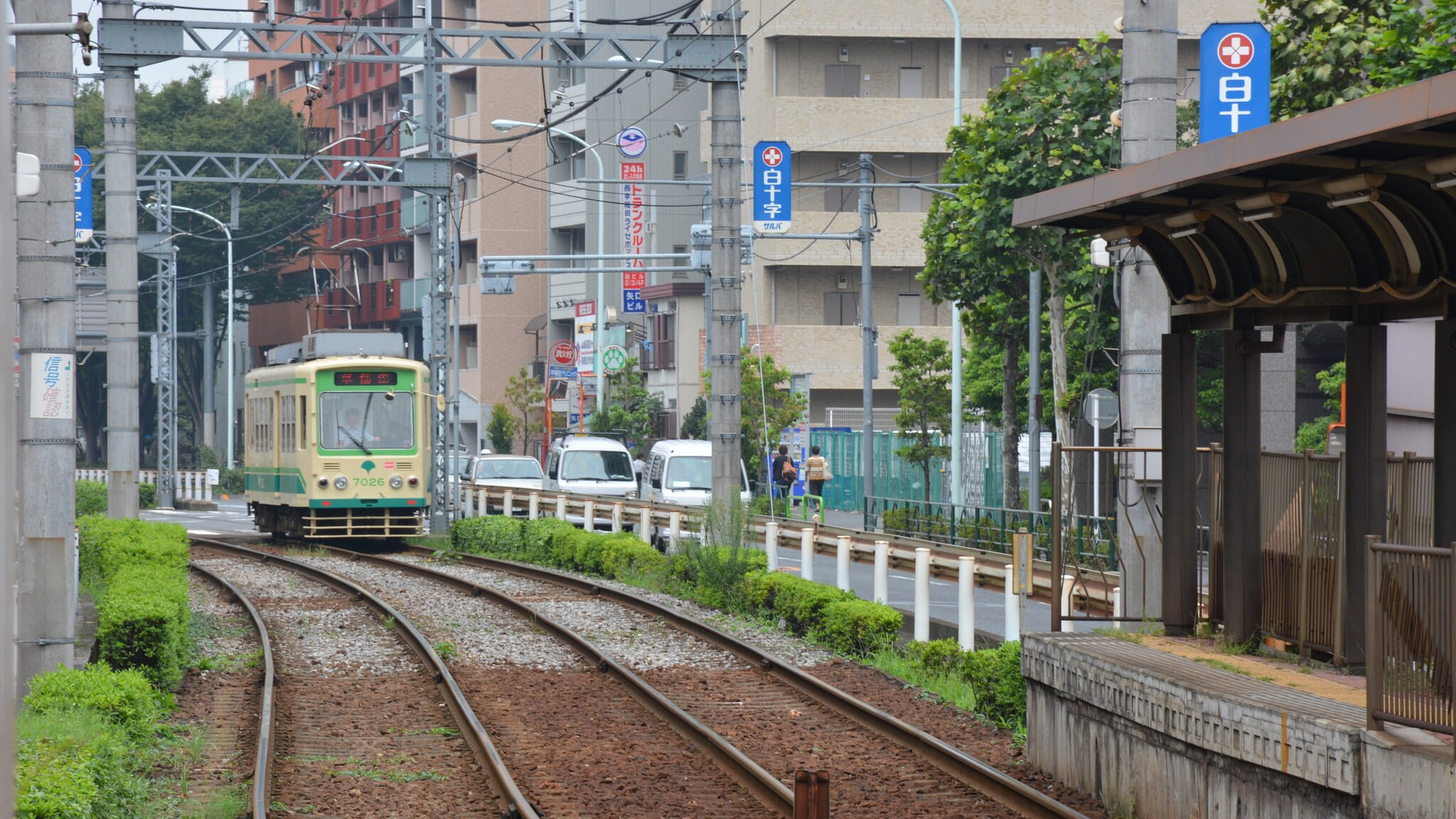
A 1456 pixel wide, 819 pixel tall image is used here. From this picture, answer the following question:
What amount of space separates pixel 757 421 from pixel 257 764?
32912 millimetres

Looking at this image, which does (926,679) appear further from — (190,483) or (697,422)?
(190,483)

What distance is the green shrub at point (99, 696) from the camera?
10086 mm

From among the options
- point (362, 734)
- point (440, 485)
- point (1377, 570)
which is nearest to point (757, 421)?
point (440, 485)

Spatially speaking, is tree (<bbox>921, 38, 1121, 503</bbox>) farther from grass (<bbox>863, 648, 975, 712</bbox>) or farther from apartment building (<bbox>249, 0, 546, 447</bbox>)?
apartment building (<bbox>249, 0, 546, 447</bbox>)

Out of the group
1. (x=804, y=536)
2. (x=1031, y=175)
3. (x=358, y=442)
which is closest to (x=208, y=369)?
(x=358, y=442)

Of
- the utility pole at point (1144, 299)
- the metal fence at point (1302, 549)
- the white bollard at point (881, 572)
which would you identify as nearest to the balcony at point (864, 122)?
the white bollard at point (881, 572)

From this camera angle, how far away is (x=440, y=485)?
33.8m

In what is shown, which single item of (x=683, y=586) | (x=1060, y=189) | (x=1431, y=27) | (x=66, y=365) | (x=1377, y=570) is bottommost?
(x=683, y=586)

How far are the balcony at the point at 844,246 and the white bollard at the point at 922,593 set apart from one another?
36.9m

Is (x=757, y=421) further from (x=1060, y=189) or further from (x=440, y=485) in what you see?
(x=1060, y=189)

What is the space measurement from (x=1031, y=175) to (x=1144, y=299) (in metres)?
15.7

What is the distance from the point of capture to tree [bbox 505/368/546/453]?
2344 inches

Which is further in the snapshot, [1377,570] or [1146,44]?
[1146,44]

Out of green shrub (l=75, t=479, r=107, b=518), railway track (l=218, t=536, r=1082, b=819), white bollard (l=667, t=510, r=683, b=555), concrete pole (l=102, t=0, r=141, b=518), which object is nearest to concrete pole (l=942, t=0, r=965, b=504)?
white bollard (l=667, t=510, r=683, b=555)
